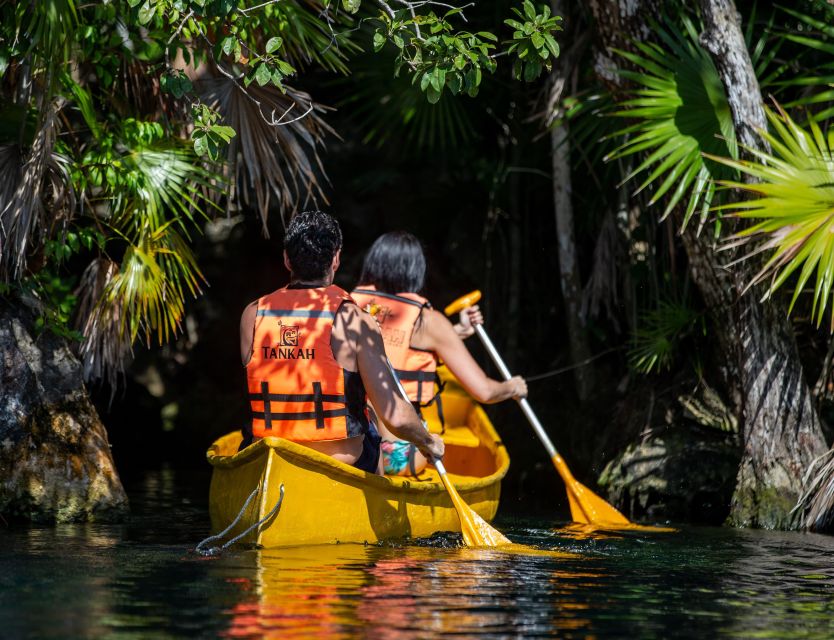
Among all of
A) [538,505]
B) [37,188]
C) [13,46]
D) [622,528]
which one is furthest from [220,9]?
[538,505]

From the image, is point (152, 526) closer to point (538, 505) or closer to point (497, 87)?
point (538, 505)

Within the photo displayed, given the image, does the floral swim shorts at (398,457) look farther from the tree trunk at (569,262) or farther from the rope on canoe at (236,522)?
the tree trunk at (569,262)

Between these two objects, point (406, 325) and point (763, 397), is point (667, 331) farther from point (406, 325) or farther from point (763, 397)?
point (406, 325)

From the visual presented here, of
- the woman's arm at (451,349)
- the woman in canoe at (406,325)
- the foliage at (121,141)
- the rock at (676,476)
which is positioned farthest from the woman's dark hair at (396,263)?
the rock at (676,476)

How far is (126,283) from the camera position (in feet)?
23.6

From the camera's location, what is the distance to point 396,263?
6566mm

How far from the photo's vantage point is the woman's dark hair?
6559 mm

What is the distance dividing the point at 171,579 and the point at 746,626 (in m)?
2.05

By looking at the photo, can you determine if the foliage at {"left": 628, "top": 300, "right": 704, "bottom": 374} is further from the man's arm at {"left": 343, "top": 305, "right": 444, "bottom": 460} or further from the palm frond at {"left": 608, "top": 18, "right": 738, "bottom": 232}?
the man's arm at {"left": 343, "top": 305, "right": 444, "bottom": 460}

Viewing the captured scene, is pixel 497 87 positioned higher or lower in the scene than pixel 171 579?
higher

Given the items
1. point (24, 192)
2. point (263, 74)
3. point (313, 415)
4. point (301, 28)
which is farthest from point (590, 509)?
point (24, 192)

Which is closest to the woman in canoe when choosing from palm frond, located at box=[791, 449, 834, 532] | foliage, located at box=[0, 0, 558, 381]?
foliage, located at box=[0, 0, 558, 381]

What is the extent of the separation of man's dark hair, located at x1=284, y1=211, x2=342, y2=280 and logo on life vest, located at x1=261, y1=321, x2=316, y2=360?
0.82ft

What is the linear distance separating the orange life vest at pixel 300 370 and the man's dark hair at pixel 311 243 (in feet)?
0.30
